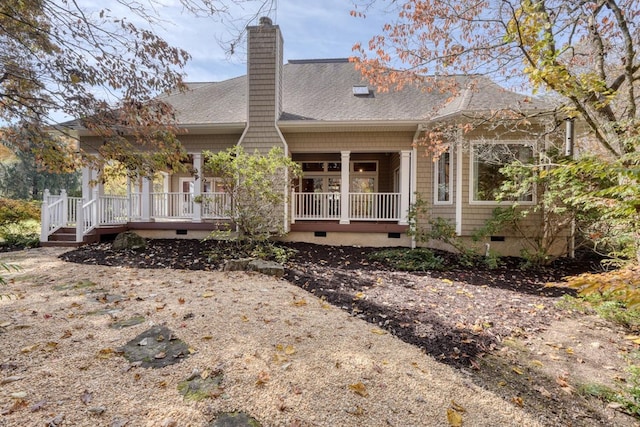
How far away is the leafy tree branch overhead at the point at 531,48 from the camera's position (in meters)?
4.45

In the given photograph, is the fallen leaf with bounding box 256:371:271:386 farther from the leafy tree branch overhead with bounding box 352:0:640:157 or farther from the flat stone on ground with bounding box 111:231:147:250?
the flat stone on ground with bounding box 111:231:147:250

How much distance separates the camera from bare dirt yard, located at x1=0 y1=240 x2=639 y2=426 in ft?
7.10

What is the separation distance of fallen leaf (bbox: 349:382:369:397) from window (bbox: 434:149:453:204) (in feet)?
22.8

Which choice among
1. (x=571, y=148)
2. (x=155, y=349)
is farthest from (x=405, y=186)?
(x=155, y=349)

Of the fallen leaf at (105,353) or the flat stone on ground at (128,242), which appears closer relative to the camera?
the fallen leaf at (105,353)

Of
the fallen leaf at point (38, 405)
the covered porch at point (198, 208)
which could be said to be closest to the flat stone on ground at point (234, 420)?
the fallen leaf at point (38, 405)

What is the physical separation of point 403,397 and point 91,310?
147 inches

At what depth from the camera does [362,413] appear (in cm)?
215

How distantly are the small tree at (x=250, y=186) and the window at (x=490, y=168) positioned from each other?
4607mm

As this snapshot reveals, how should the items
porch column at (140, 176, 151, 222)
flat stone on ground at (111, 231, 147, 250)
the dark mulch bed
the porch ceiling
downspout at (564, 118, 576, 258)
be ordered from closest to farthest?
the dark mulch bed
downspout at (564, 118, 576, 258)
flat stone on ground at (111, 231, 147, 250)
the porch ceiling
porch column at (140, 176, 151, 222)

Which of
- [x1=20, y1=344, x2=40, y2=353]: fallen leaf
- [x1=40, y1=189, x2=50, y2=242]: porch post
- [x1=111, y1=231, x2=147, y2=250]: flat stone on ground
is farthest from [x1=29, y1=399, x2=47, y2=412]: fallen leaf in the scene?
[x1=40, y1=189, x2=50, y2=242]: porch post

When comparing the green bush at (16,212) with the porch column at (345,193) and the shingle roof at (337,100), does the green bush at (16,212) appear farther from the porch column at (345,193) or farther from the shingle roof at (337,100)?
the porch column at (345,193)

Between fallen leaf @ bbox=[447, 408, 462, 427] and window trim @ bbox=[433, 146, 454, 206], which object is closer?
fallen leaf @ bbox=[447, 408, 462, 427]

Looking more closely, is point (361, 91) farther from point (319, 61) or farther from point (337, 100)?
point (319, 61)
